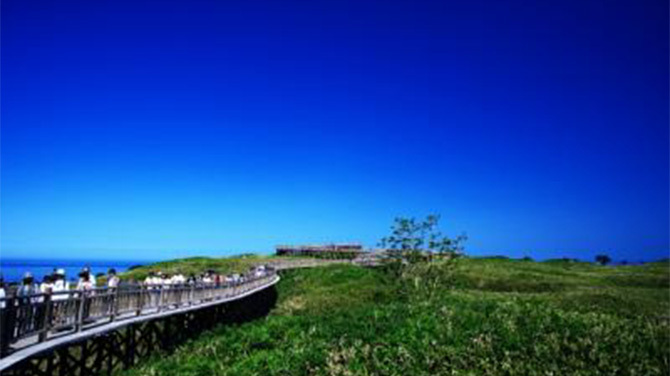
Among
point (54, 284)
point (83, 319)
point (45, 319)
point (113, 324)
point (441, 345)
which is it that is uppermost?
point (54, 284)

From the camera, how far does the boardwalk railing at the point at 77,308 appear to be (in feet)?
51.6

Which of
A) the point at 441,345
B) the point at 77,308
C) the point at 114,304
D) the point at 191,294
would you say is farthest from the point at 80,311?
the point at 191,294

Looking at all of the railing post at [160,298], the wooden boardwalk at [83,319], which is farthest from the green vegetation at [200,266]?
the railing post at [160,298]

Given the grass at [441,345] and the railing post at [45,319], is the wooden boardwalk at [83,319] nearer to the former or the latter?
the railing post at [45,319]

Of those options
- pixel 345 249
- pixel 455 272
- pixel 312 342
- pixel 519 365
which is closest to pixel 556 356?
pixel 519 365

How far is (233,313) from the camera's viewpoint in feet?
151

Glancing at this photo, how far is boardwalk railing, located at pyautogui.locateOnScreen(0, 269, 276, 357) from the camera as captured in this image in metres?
15.7

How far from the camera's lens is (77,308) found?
20375 millimetres

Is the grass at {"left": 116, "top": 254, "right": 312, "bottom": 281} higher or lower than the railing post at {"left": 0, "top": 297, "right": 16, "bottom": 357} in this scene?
higher

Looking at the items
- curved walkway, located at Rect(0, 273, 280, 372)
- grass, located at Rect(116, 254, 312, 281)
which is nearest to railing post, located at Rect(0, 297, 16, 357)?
curved walkway, located at Rect(0, 273, 280, 372)

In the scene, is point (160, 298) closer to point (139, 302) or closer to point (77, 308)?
point (139, 302)

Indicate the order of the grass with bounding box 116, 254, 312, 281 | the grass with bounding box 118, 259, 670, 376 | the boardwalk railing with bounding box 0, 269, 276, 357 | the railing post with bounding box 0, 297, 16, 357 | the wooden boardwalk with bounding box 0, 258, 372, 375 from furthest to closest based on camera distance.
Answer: the grass with bounding box 116, 254, 312, 281
the grass with bounding box 118, 259, 670, 376
the wooden boardwalk with bounding box 0, 258, 372, 375
the boardwalk railing with bounding box 0, 269, 276, 357
the railing post with bounding box 0, 297, 16, 357

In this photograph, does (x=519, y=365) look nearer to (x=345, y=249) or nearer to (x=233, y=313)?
(x=233, y=313)

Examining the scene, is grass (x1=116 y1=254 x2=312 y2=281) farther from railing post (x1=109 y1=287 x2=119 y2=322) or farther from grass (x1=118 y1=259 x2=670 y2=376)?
railing post (x1=109 y1=287 x2=119 y2=322)
